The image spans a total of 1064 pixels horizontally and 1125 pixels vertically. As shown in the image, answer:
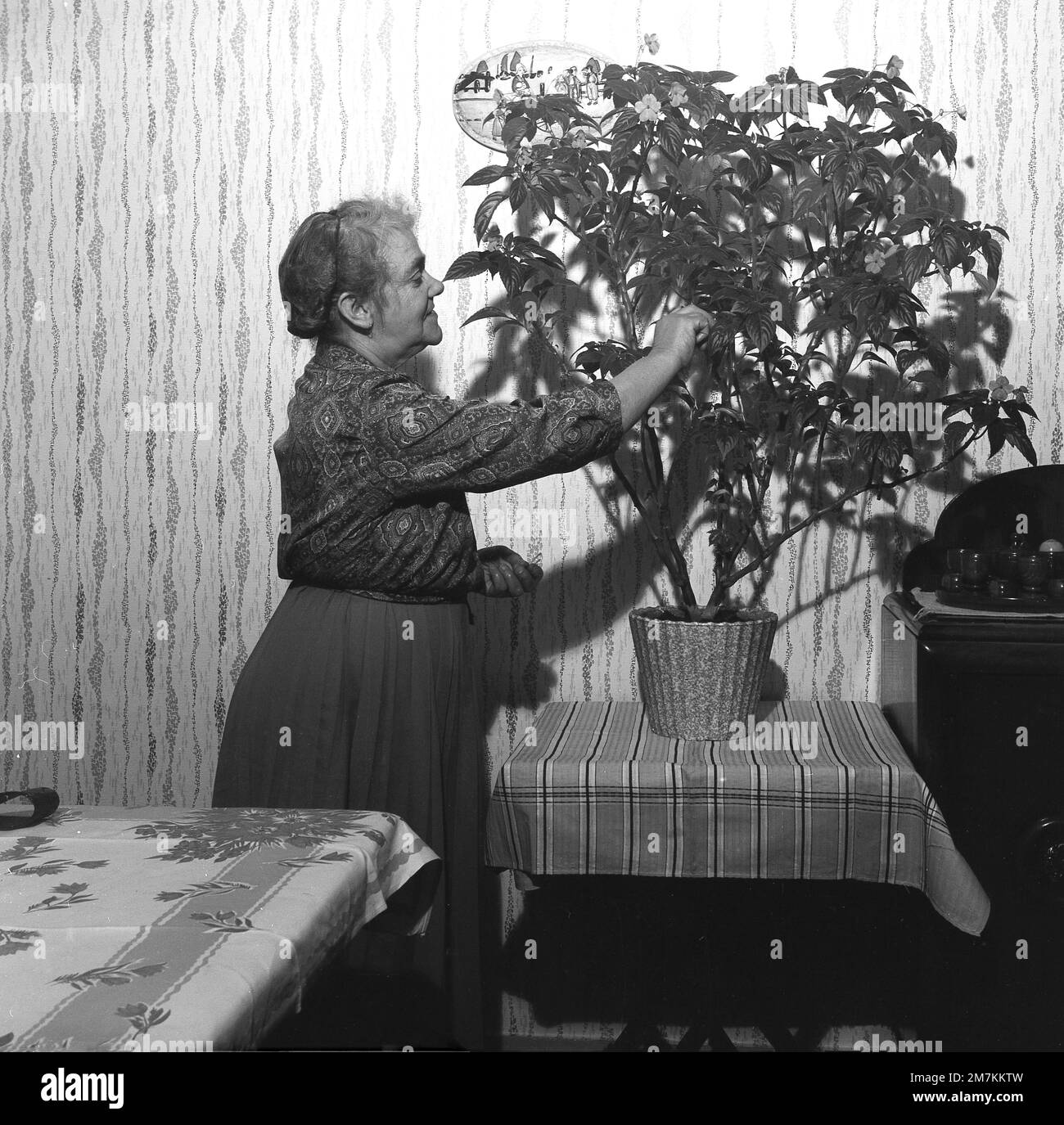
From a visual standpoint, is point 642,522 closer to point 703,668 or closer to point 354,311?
point 703,668

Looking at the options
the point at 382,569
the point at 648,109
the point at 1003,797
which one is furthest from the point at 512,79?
the point at 1003,797

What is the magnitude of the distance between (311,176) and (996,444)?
1.53 meters

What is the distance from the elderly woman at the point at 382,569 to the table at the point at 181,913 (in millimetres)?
688

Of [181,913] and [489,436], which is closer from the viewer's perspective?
[181,913]

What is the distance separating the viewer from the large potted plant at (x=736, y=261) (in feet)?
6.68

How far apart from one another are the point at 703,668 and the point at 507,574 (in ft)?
1.34

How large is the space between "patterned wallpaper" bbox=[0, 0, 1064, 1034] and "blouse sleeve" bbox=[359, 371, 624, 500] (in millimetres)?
694

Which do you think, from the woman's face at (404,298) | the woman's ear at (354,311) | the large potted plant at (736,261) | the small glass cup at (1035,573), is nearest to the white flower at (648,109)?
the large potted plant at (736,261)

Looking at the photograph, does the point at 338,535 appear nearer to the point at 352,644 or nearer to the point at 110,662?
the point at 352,644

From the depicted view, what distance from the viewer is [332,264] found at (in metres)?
2.07

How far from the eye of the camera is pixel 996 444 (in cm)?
211

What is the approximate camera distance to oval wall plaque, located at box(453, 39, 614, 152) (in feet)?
8.08

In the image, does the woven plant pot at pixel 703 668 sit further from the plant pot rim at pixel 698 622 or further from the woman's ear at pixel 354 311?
the woman's ear at pixel 354 311

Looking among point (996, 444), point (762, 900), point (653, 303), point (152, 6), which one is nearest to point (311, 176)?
point (152, 6)
